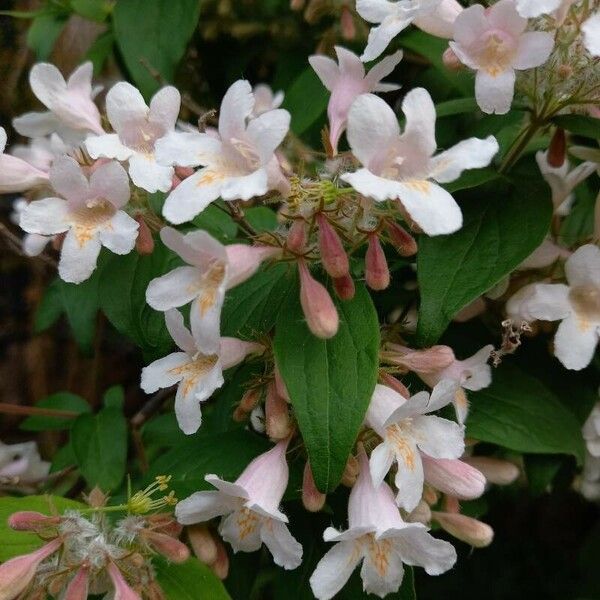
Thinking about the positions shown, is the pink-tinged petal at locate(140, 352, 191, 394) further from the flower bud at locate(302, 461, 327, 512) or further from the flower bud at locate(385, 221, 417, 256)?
the flower bud at locate(385, 221, 417, 256)

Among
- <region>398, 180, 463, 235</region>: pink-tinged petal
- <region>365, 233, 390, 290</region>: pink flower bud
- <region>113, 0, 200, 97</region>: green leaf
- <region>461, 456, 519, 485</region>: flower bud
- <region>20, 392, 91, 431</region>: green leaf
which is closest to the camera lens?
<region>398, 180, 463, 235</region>: pink-tinged petal

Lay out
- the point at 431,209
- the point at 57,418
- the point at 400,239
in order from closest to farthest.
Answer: the point at 431,209 < the point at 400,239 < the point at 57,418

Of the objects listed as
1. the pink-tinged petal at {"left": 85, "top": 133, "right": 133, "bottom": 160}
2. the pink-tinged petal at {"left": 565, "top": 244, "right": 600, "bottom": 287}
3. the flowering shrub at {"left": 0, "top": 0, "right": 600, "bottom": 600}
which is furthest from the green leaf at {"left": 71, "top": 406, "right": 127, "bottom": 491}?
the pink-tinged petal at {"left": 565, "top": 244, "right": 600, "bottom": 287}

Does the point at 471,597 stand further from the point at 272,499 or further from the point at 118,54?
the point at 118,54

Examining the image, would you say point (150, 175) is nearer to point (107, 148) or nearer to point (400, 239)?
point (107, 148)

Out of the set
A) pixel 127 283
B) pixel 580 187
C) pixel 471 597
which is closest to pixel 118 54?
pixel 127 283

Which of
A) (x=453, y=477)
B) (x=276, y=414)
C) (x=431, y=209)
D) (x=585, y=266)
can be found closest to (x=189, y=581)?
(x=276, y=414)
